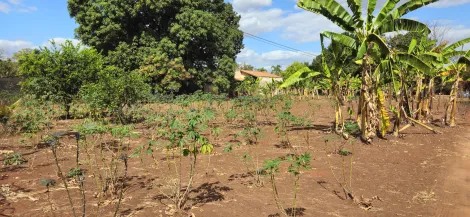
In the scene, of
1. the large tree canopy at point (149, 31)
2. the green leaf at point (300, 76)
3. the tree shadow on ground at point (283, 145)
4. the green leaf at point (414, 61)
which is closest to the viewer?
the green leaf at point (414, 61)

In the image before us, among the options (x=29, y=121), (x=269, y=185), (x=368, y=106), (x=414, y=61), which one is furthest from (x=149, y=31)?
(x=269, y=185)

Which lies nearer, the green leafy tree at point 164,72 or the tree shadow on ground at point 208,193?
the tree shadow on ground at point 208,193

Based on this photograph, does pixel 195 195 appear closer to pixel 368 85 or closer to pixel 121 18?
pixel 368 85

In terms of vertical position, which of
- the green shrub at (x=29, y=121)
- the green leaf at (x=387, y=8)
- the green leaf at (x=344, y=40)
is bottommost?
the green shrub at (x=29, y=121)

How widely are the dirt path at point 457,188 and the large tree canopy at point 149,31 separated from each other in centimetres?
1901

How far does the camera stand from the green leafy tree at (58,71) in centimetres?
1374

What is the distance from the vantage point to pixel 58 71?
553 inches

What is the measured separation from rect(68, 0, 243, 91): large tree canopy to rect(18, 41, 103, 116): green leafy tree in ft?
29.7

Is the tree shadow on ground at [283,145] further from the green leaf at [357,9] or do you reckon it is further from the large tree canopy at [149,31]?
the large tree canopy at [149,31]

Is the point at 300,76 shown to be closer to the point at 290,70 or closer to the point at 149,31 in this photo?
the point at 149,31

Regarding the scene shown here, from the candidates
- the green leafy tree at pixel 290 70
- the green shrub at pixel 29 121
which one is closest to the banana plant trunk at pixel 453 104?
the green shrub at pixel 29 121

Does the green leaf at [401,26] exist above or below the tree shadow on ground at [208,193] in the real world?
above

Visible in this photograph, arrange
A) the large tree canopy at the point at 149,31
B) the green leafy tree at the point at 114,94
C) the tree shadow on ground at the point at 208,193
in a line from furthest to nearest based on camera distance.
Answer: the large tree canopy at the point at 149,31, the green leafy tree at the point at 114,94, the tree shadow on ground at the point at 208,193

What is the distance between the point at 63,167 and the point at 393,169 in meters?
6.51
